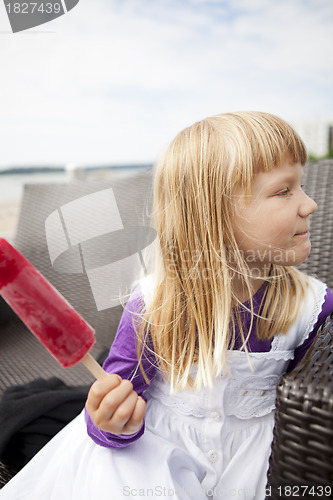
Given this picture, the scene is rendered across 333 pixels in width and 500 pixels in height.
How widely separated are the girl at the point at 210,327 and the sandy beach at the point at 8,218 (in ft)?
8.42

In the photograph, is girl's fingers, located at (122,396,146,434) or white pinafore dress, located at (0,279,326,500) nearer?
girl's fingers, located at (122,396,146,434)

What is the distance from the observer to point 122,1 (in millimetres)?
1844

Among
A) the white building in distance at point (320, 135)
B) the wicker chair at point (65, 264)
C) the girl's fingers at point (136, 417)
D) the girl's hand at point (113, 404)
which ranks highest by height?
the girl's hand at point (113, 404)

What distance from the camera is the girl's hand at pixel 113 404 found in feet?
2.13

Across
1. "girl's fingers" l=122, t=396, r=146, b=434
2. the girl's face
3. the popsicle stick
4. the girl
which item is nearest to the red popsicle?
the popsicle stick

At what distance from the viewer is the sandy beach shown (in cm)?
339

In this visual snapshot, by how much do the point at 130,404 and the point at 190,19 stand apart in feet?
8.77

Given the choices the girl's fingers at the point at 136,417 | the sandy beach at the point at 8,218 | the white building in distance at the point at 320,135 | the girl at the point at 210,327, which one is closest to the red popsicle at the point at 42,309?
the girl's fingers at the point at 136,417

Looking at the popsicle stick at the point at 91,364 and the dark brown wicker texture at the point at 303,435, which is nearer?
the dark brown wicker texture at the point at 303,435

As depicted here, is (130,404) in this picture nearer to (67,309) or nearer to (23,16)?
(67,309)

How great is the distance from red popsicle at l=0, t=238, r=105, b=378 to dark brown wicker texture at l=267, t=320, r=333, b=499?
1.06 ft

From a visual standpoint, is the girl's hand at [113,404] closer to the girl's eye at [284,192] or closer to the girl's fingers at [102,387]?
the girl's fingers at [102,387]

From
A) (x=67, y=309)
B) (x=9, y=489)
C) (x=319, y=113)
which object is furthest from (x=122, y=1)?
(x=319, y=113)

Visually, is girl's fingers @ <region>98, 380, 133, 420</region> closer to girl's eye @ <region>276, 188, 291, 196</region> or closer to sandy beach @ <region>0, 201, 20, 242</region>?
girl's eye @ <region>276, 188, 291, 196</region>
